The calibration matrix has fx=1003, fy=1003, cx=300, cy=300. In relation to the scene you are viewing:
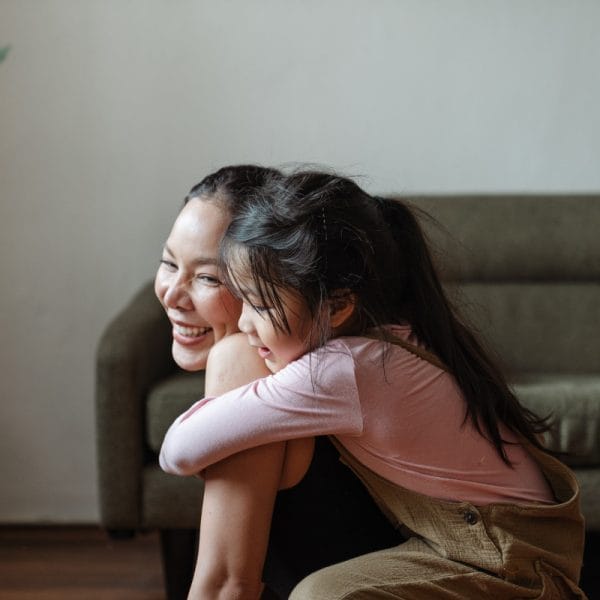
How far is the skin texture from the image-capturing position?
103 centimetres

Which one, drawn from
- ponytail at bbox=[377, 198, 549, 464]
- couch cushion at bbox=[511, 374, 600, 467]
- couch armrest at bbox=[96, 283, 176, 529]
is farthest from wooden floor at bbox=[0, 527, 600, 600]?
ponytail at bbox=[377, 198, 549, 464]

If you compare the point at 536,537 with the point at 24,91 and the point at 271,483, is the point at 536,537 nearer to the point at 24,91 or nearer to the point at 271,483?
the point at 271,483

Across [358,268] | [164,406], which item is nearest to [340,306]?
[358,268]

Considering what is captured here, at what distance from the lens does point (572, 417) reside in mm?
2014

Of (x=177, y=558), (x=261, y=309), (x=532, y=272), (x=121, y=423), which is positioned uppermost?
(x=261, y=309)

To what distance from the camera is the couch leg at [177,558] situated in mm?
2172

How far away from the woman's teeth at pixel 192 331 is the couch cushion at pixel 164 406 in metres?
0.83

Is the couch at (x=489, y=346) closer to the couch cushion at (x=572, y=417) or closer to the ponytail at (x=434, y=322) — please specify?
the couch cushion at (x=572, y=417)

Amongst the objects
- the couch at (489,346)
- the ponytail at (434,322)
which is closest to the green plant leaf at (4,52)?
the couch at (489,346)

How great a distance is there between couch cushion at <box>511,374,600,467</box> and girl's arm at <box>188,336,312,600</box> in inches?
41.9

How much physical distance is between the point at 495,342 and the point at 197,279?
144 centimetres

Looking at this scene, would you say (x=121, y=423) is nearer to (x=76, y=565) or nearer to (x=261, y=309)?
(x=76, y=565)

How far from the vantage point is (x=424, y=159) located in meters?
2.81

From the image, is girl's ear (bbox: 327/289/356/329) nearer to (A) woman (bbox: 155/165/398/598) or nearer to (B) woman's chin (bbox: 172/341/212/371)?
(A) woman (bbox: 155/165/398/598)
